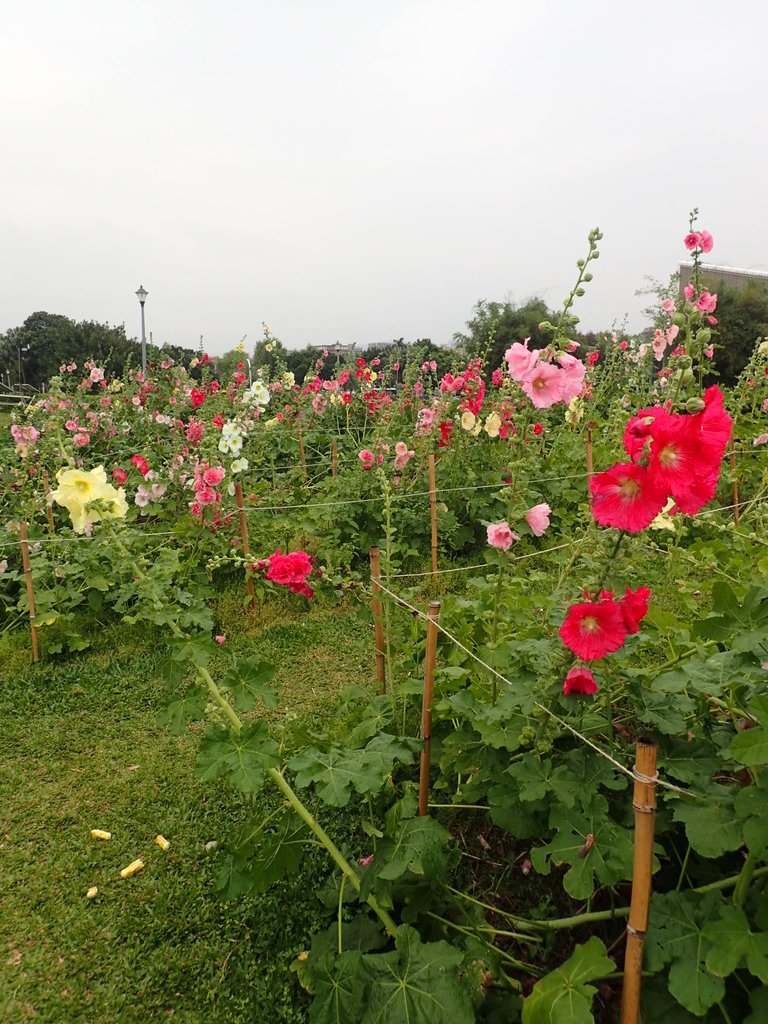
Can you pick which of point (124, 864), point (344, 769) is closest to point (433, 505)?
point (124, 864)

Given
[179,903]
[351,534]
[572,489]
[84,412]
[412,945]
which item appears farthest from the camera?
[84,412]

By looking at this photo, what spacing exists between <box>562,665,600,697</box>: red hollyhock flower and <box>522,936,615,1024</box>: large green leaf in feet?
1.63

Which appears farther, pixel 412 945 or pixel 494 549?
pixel 494 549

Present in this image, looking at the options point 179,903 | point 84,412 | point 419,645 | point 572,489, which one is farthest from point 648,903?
point 84,412

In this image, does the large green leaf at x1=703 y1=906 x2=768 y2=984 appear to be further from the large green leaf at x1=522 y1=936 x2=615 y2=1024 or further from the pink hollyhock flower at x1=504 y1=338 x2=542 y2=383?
the pink hollyhock flower at x1=504 y1=338 x2=542 y2=383

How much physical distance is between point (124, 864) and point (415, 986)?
1382mm

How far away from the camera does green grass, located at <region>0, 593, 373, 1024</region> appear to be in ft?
6.17

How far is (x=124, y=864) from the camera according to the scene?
237 cm

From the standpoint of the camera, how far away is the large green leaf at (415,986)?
4.53ft

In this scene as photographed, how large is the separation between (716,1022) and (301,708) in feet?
7.28

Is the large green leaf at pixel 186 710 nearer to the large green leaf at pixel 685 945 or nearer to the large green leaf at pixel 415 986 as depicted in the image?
the large green leaf at pixel 415 986

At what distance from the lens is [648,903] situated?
1336mm

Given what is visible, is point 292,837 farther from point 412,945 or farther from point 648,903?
point 648,903

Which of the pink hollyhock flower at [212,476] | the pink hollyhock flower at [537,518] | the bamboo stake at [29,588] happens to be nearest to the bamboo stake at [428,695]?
the pink hollyhock flower at [537,518]
